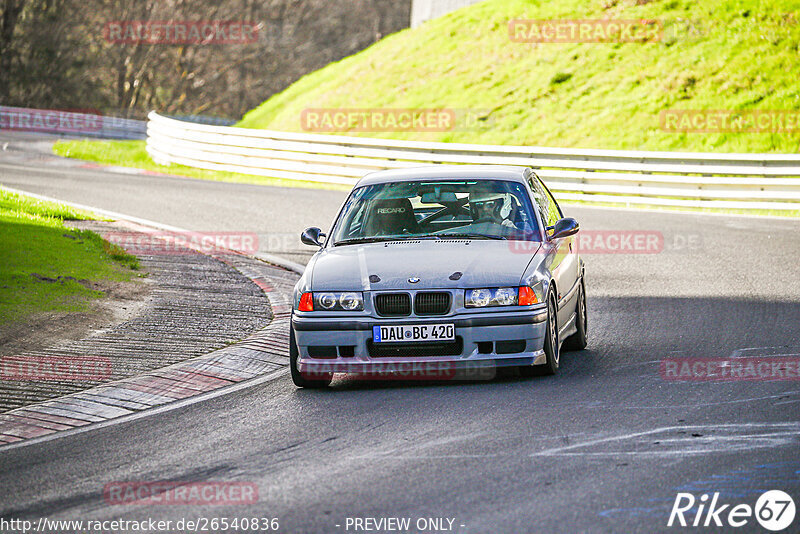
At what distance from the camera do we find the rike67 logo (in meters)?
5.04

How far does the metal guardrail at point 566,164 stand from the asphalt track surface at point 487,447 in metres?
12.7

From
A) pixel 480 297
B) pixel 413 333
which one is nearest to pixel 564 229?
pixel 480 297

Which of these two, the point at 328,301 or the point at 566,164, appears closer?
the point at 328,301

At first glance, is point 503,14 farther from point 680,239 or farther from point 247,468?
point 247,468

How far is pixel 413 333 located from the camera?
26.2 ft

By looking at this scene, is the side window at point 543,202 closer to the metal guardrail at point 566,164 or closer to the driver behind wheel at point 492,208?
the driver behind wheel at point 492,208

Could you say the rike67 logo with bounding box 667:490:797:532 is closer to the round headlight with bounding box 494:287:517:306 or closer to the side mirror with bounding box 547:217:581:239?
the round headlight with bounding box 494:287:517:306

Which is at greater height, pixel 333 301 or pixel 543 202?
pixel 543 202

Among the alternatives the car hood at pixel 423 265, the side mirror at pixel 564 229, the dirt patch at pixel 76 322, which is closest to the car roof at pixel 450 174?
the side mirror at pixel 564 229

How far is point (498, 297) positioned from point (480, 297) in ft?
0.42

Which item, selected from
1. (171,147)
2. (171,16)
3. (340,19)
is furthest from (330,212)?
(340,19)

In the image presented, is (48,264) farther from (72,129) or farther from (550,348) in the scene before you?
(72,129)

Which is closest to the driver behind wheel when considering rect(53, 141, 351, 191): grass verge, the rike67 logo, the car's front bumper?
the car's front bumper

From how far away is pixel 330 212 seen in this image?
821 inches
